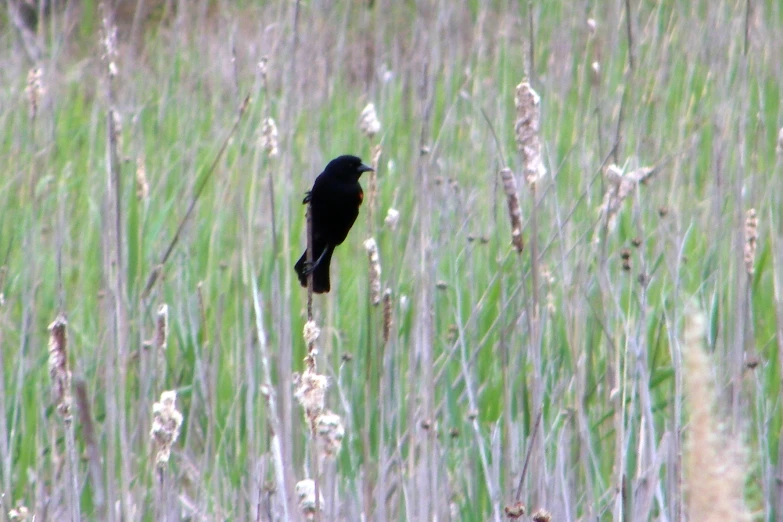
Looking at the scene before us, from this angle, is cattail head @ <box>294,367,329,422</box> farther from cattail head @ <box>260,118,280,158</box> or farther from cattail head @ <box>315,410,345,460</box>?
cattail head @ <box>260,118,280,158</box>

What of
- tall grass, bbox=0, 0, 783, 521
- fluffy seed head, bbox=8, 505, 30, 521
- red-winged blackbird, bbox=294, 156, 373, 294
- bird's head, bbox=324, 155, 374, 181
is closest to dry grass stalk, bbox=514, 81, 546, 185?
tall grass, bbox=0, 0, 783, 521

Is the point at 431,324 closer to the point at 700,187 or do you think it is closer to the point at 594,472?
the point at 594,472

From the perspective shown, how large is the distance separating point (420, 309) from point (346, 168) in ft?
1.49

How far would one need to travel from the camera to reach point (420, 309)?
5.55 ft

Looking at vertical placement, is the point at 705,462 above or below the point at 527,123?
Result: below

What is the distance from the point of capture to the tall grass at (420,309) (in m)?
1.63

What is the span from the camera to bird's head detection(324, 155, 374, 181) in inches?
78.5

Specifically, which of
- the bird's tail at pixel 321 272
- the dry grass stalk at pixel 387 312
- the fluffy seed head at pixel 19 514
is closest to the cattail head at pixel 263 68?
the bird's tail at pixel 321 272

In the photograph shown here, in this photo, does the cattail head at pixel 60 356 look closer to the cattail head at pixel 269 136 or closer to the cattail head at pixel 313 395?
the cattail head at pixel 313 395

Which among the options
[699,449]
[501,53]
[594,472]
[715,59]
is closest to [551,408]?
[594,472]

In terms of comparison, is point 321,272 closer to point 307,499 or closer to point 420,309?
point 420,309

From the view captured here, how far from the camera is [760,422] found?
1813mm

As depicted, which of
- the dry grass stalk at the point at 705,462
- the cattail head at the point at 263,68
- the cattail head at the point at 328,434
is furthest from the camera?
the cattail head at the point at 263,68

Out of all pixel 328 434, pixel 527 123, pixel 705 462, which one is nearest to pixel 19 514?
pixel 328 434
